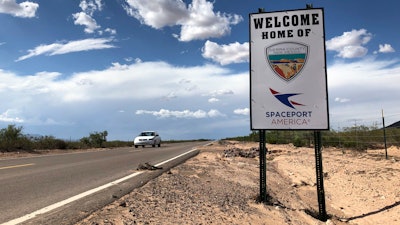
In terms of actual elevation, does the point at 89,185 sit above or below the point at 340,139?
below

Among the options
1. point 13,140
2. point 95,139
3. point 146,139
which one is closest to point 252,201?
point 13,140

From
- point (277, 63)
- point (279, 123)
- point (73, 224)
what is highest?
point (277, 63)

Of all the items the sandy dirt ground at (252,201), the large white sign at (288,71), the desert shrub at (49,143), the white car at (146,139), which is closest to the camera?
the sandy dirt ground at (252,201)

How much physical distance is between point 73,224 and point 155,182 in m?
3.76

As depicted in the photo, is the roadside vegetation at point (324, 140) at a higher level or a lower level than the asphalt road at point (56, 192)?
higher

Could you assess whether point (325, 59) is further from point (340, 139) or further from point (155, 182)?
point (340, 139)

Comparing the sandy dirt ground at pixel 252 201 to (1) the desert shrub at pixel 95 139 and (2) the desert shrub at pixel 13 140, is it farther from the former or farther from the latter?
(1) the desert shrub at pixel 95 139

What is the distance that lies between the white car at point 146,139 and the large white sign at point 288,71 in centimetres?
2796

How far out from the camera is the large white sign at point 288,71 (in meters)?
6.38

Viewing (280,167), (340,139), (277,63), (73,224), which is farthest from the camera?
(340,139)

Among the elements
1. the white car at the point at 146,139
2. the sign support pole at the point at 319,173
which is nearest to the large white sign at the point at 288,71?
the sign support pole at the point at 319,173

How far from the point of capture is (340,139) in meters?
26.2

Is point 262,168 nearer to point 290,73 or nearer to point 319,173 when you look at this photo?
point 319,173

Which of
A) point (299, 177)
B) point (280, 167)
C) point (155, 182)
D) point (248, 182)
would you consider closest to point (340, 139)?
point (280, 167)
